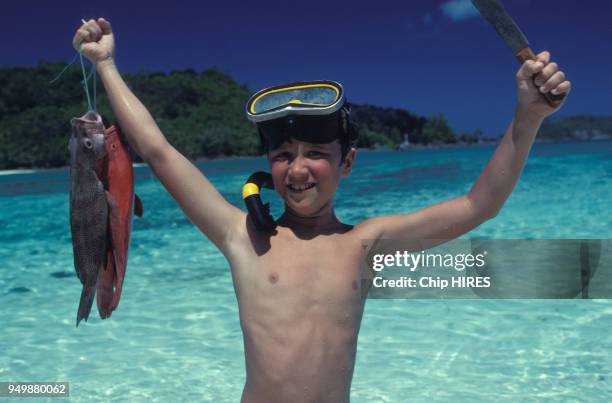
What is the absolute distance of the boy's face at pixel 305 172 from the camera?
2.05m

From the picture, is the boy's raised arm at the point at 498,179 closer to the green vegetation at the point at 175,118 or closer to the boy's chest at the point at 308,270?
the boy's chest at the point at 308,270

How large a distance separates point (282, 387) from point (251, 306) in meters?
0.29

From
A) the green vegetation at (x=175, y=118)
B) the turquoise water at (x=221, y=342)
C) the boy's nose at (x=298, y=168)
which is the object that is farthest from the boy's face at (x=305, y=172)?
the green vegetation at (x=175, y=118)

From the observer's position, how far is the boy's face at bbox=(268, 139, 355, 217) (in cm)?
205

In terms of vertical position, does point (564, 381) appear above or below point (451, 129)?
below

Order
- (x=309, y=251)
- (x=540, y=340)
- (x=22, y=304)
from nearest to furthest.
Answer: (x=309, y=251) → (x=540, y=340) → (x=22, y=304)

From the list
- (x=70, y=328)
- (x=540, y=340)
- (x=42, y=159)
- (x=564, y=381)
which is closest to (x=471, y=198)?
(x=564, y=381)

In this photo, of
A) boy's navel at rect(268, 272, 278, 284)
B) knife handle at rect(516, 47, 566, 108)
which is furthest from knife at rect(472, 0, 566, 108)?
boy's navel at rect(268, 272, 278, 284)

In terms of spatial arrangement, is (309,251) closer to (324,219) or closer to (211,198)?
(324,219)

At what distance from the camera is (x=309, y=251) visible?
2160 millimetres

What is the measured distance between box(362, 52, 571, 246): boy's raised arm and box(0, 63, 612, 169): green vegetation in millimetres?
16337

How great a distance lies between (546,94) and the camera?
173cm

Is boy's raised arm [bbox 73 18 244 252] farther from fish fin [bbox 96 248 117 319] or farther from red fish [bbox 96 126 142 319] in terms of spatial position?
fish fin [bbox 96 248 117 319]

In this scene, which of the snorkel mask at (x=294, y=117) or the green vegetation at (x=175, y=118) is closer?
the snorkel mask at (x=294, y=117)
